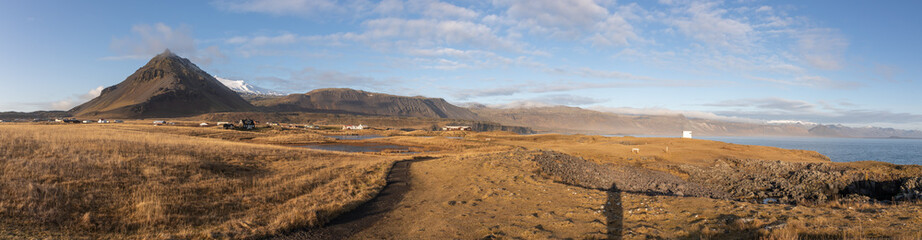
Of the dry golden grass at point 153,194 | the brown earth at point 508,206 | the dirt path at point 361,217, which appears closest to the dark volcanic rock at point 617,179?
the brown earth at point 508,206

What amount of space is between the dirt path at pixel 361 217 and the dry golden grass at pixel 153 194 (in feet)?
1.37

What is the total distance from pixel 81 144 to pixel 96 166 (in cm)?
878

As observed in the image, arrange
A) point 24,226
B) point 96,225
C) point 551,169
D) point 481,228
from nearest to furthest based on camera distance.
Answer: point 24,226 < point 96,225 < point 481,228 < point 551,169

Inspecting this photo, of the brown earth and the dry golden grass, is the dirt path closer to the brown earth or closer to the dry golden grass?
the brown earth

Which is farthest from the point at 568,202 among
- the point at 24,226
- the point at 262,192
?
the point at 24,226

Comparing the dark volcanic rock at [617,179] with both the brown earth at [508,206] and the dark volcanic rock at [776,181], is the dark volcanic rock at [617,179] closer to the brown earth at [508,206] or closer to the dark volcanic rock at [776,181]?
the brown earth at [508,206]

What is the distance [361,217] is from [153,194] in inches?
268

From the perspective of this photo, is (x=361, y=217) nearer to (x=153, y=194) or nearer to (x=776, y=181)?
(x=153, y=194)

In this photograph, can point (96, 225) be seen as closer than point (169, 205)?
Yes

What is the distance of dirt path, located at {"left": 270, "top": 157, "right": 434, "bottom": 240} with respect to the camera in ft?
31.9

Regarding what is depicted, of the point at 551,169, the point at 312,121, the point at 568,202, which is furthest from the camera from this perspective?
the point at 312,121

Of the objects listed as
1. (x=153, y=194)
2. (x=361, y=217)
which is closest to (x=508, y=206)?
(x=361, y=217)

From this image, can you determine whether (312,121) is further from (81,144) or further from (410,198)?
(410,198)

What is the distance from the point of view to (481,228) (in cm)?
1034
